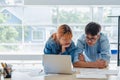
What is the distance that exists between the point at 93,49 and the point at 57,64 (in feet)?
2.39

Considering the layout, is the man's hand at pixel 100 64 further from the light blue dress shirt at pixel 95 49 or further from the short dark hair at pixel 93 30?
the short dark hair at pixel 93 30

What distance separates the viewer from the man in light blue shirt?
2641 mm

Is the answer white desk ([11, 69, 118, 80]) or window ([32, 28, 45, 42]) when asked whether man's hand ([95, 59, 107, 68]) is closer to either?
white desk ([11, 69, 118, 80])

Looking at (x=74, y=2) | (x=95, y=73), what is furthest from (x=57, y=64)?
(x=74, y=2)

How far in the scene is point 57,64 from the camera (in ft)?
7.47

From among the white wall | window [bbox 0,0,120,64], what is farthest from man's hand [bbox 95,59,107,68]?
window [bbox 0,0,120,64]

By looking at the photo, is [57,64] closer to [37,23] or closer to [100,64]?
[100,64]

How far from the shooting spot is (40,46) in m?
5.25

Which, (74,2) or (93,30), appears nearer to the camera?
(93,30)

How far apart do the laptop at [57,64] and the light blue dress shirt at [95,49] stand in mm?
527

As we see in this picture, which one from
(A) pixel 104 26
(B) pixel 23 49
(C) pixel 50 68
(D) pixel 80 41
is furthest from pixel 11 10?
(C) pixel 50 68

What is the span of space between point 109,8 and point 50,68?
319 cm

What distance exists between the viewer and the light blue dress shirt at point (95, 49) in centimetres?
279

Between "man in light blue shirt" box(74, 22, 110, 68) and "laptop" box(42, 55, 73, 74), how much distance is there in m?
0.40
